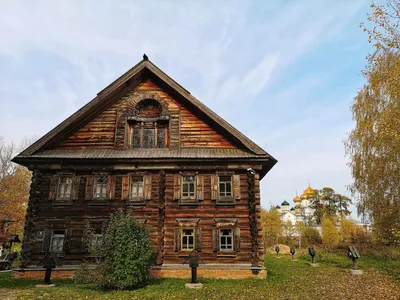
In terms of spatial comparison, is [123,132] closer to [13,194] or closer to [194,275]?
[194,275]

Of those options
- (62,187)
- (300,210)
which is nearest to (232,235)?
(62,187)

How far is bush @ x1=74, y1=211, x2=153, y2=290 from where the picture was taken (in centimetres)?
1095

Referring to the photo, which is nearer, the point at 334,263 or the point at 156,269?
the point at 156,269

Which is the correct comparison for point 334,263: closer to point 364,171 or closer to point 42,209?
point 364,171

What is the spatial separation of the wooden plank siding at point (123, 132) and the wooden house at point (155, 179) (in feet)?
0.19

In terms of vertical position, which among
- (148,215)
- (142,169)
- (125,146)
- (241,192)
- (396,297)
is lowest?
(396,297)

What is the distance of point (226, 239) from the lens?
48.2 feet

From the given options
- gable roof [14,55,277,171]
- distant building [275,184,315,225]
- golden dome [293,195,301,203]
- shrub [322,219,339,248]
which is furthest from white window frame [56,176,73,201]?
golden dome [293,195,301,203]

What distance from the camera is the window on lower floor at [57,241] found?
14703 mm

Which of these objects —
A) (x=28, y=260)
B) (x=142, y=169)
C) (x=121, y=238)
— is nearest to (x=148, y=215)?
(x=142, y=169)

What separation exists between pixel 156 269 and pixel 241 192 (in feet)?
18.9

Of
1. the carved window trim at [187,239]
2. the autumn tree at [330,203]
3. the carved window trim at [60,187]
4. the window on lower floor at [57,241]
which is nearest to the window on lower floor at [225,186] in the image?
the carved window trim at [187,239]

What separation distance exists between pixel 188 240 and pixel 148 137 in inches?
242

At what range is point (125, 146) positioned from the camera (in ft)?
52.7
